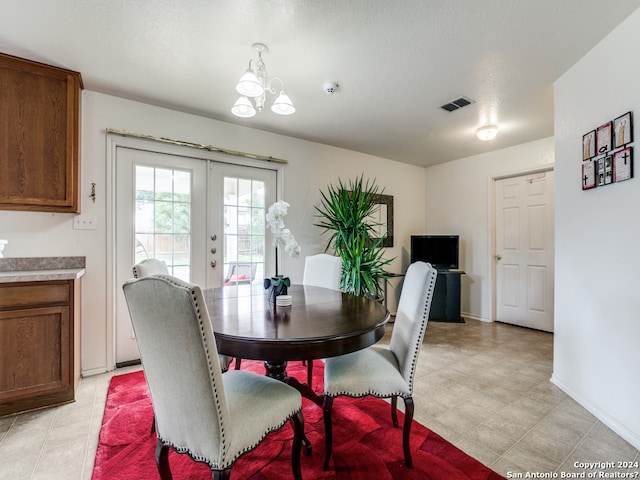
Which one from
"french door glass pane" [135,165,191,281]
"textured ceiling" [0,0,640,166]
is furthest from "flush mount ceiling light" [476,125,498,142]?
"french door glass pane" [135,165,191,281]

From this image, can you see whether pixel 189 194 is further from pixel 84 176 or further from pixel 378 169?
pixel 378 169

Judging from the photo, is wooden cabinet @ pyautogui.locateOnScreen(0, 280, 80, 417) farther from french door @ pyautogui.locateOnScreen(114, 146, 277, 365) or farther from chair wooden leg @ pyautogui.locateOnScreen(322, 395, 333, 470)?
chair wooden leg @ pyautogui.locateOnScreen(322, 395, 333, 470)

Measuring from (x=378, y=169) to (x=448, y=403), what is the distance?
3.24 metres

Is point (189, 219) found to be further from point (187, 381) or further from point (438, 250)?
point (438, 250)

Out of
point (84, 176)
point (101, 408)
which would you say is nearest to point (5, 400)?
point (101, 408)

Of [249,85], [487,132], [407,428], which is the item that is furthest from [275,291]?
[487,132]

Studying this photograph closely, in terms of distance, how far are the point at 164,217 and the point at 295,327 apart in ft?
6.99

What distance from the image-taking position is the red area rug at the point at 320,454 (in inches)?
57.2

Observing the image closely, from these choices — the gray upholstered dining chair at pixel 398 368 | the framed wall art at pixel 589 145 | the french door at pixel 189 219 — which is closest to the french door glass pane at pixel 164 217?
the french door at pixel 189 219

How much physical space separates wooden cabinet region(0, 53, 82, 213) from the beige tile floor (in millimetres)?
1471

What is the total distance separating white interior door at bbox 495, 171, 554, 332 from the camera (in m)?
3.79

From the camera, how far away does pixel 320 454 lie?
62.9 inches

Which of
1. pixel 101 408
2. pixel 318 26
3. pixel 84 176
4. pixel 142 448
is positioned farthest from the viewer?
pixel 84 176

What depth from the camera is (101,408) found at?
2.04m
